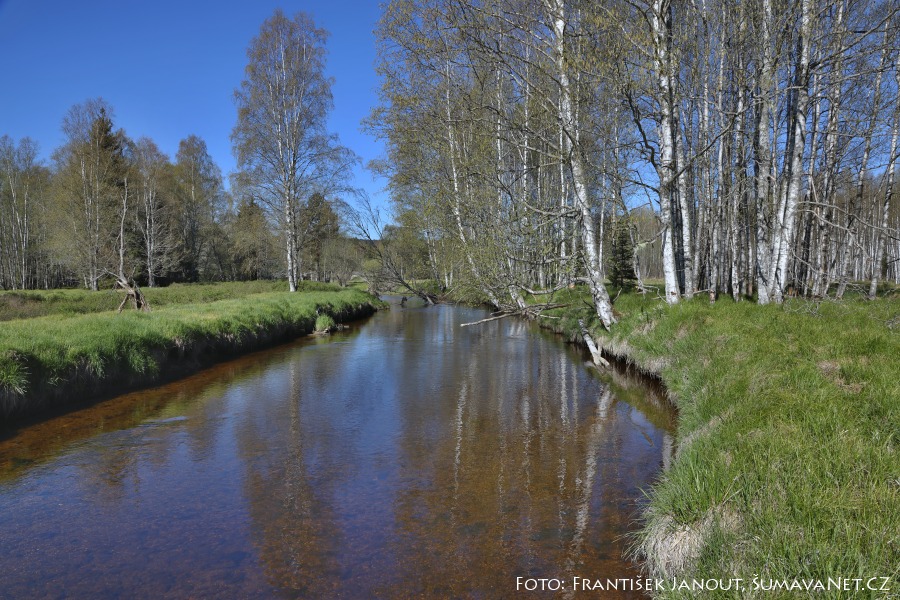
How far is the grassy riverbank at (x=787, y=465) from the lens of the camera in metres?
2.57

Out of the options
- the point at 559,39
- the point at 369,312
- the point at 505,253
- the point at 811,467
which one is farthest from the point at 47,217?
the point at 811,467

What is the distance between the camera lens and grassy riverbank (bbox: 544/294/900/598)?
2.57 meters

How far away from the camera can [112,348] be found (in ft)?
31.0

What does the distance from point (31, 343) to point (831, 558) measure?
10.1m

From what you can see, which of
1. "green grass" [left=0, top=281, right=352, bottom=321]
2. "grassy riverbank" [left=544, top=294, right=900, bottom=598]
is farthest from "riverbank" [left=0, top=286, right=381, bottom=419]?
"grassy riverbank" [left=544, top=294, right=900, bottom=598]

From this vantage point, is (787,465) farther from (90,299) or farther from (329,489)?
(90,299)

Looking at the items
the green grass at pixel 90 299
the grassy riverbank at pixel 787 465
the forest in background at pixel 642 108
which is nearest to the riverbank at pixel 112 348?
the green grass at pixel 90 299

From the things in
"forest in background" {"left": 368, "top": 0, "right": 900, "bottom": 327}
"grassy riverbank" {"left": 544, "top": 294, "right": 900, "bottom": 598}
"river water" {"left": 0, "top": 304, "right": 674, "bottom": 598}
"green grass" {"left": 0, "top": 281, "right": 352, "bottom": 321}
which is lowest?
"river water" {"left": 0, "top": 304, "right": 674, "bottom": 598}

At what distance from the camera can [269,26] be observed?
2459cm

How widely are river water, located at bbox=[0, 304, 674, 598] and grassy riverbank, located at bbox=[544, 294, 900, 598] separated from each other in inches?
29.9

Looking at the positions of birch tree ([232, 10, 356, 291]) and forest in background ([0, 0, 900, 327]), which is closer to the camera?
forest in background ([0, 0, 900, 327])

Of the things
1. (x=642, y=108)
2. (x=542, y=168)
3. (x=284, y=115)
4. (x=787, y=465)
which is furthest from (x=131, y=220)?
(x=787, y=465)

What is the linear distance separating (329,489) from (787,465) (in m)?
4.20

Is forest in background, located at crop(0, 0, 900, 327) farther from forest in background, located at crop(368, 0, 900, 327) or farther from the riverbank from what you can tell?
the riverbank
